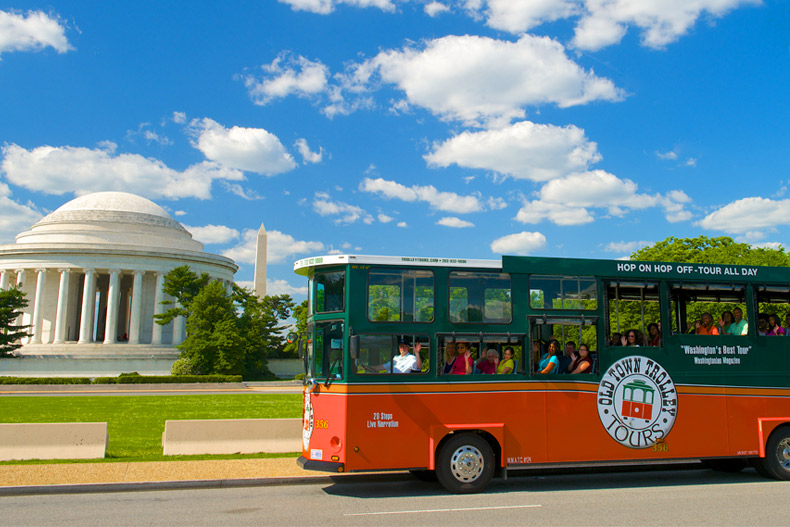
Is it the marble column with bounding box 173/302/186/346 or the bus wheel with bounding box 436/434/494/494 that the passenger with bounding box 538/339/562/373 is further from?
the marble column with bounding box 173/302/186/346

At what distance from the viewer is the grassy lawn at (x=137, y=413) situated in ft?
54.7

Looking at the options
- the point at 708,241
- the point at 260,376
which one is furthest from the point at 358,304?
the point at 260,376

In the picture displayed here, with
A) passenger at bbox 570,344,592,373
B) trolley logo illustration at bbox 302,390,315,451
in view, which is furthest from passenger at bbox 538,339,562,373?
trolley logo illustration at bbox 302,390,315,451

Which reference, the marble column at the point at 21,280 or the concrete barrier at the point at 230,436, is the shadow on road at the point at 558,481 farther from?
the marble column at the point at 21,280

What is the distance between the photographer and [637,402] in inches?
470

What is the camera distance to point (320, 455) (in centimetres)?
1095

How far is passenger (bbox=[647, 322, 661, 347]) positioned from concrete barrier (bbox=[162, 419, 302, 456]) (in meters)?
8.07

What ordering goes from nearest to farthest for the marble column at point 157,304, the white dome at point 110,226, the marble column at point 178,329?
1. the white dome at point 110,226
2. the marble column at point 157,304
3. the marble column at point 178,329

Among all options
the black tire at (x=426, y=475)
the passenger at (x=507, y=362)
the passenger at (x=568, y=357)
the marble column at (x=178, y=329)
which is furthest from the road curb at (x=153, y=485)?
the marble column at (x=178, y=329)

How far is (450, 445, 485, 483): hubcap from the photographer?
36.4ft

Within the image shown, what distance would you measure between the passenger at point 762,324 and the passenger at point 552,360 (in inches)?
164

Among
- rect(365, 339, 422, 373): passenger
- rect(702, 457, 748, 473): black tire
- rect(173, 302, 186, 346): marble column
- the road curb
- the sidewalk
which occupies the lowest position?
the road curb

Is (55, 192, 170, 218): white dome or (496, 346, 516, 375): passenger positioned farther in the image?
(55, 192, 170, 218): white dome

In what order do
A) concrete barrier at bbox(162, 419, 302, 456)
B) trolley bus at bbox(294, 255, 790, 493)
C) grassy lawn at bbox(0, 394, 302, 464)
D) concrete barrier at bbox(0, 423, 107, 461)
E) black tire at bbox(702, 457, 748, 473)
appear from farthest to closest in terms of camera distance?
grassy lawn at bbox(0, 394, 302, 464)
concrete barrier at bbox(162, 419, 302, 456)
concrete barrier at bbox(0, 423, 107, 461)
black tire at bbox(702, 457, 748, 473)
trolley bus at bbox(294, 255, 790, 493)
